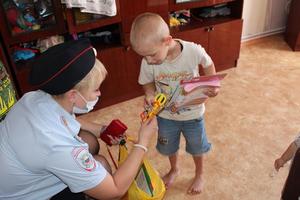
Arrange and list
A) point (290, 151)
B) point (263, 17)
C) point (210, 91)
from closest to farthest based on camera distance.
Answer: point (290, 151)
point (210, 91)
point (263, 17)

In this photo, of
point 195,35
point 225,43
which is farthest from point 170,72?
point 225,43

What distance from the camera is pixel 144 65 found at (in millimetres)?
1417

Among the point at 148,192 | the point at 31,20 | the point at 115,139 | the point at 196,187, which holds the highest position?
the point at 31,20

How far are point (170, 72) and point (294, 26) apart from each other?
2.10 metres

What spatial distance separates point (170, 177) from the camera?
177cm

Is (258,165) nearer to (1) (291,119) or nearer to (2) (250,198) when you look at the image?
(2) (250,198)

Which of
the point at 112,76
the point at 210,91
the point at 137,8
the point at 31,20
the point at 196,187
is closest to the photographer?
the point at 210,91

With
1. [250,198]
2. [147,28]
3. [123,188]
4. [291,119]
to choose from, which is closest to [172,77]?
[147,28]

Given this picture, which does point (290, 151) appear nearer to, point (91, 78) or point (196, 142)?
point (196, 142)

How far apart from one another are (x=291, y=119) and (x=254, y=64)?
0.81m

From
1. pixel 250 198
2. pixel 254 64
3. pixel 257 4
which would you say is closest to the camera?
pixel 250 198

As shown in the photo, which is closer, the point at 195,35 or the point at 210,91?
the point at 210,91

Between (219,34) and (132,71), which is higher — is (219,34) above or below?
above

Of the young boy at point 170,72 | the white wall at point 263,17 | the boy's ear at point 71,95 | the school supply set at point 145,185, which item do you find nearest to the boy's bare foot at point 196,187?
the young boy at point 170,72
